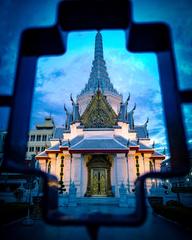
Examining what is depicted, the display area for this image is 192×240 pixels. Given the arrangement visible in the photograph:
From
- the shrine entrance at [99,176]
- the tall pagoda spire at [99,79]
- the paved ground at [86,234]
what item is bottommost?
the paved ground at [86,234]

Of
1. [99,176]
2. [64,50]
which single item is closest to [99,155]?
[99,176]

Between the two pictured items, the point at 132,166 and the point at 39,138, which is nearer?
the point at 132,166

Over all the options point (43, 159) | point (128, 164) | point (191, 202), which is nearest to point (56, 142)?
point (43, 159)

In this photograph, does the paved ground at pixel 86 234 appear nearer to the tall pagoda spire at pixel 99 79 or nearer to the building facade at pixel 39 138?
the tall pagoda spire at pixel 99 79

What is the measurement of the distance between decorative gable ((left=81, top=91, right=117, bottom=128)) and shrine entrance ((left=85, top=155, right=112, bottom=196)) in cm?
402

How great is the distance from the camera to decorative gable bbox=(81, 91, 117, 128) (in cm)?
2127

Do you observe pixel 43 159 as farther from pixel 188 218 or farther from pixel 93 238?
pixel 93 238

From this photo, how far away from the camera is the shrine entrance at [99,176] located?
17602mm

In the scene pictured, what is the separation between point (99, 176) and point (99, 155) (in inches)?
83.2

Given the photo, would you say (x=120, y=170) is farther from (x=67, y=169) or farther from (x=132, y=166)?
(x=67, y=169)

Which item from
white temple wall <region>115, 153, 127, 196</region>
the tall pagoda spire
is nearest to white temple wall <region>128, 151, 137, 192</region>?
white temple wall <region>115, 153, 127, 196</region>

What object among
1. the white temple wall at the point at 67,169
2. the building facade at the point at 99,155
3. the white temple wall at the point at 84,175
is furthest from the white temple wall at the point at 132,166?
the white temple wall at the point at 67,169

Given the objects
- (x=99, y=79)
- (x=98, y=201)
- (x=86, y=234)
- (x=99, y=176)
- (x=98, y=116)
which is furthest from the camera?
(x=99, y=79)

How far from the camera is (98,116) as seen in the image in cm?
2170
